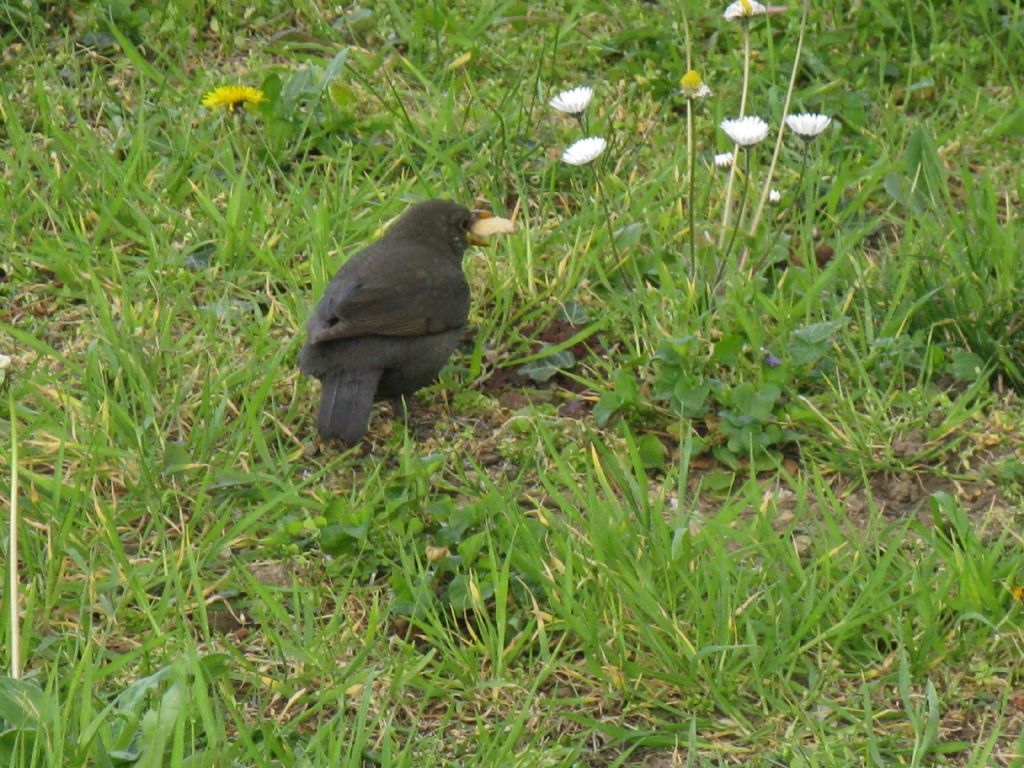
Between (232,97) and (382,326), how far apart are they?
54.8 inches

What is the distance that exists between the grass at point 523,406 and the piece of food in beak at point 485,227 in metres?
0.06

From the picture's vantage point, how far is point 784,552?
12.7 feet

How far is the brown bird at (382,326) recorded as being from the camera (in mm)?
4594

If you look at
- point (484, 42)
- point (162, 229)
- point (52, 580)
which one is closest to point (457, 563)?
point (52, 580)

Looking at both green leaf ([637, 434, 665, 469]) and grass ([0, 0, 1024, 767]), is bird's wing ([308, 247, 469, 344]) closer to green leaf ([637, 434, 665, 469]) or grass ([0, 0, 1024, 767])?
grass ([0, 0, 1024, 767])

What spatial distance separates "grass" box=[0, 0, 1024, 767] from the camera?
11.8 feet

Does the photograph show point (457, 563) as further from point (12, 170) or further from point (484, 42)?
point (484, 42)

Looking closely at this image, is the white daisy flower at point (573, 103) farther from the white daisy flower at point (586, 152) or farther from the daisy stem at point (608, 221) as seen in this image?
the daisy stem at point (608, 221)

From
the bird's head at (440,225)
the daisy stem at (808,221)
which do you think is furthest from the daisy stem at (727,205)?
the bird's head at (440,225)

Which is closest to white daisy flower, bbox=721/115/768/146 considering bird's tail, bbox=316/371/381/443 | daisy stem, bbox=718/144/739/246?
daisy stem, bbox=718/144/739/246

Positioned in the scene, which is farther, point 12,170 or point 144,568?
point 12,170

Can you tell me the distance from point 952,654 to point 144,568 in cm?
192

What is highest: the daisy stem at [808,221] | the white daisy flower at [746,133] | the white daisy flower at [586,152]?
the white daisy flower at [746,133]

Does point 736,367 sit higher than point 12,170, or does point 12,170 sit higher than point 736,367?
point 12,170
